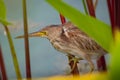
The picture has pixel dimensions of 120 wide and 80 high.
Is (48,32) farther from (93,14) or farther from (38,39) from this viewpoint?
(93,14)

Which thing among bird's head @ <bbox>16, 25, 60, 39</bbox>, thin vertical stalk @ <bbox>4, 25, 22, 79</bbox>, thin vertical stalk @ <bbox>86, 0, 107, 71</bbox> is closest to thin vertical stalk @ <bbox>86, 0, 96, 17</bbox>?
thin vertical stalk @ <bbox>86, 0, 107, 71</bbox>

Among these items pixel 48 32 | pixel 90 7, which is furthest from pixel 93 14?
pixel 48 32

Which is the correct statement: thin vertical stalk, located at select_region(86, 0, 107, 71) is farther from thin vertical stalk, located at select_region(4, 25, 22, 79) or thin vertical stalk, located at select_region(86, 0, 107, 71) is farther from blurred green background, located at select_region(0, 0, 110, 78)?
thin vertical stalk, located at select_region(4, 25, 22, 79)

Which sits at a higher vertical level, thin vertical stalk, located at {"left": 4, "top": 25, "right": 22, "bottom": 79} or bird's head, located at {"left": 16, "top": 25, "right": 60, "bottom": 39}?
bird's head, located at {"left": 16, "top": 25, "right": 60, "bottom": 39}

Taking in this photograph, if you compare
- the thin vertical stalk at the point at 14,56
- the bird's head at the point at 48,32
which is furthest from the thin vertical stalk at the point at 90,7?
the thin vertical stalk at the point at 14,56

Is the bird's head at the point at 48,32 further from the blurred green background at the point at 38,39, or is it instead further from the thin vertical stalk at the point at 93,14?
the thin vertical stalk at the point at 93,14

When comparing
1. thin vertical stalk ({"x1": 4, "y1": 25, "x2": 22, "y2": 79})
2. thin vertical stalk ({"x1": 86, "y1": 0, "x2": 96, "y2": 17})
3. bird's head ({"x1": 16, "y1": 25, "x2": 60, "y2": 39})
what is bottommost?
thin vertical stalk ({"x1": 4, "y1": 25, "x2": 22, "y2": 79})

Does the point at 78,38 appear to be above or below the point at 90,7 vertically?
below

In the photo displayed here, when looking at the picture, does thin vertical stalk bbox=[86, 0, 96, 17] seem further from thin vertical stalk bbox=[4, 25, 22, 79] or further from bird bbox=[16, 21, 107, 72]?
thin vertical stalk bbox=[4, 25, 22, 79]

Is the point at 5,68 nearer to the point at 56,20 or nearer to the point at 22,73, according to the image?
the point at 22,73
